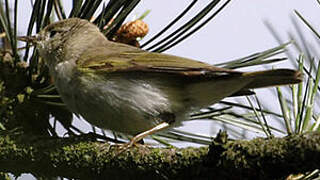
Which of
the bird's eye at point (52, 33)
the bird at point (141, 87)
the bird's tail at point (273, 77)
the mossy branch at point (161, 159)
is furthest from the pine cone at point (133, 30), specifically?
the mossy branch at point (161, 159)

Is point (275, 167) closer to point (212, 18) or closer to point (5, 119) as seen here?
point (212, 18)

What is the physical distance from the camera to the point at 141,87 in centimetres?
261

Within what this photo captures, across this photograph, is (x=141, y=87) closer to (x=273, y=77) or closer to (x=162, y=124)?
(x=162, y=124)

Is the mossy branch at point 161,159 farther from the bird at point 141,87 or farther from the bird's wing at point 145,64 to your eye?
the bird's wing at point 145,64

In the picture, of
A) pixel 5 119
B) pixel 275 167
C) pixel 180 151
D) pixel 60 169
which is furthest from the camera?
pixel 5 119

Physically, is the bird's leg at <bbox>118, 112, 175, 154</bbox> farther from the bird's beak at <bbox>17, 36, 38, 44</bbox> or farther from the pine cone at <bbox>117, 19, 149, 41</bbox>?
the bird's beak at <bbox>17, 36, 38, 44</bbox>

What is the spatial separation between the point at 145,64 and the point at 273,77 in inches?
25.3

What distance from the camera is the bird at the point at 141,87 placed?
249 cm

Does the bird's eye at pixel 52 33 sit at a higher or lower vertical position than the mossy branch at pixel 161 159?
higher

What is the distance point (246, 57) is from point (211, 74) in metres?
0.31

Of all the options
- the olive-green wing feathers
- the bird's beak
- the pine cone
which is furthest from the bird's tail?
the bird's beak

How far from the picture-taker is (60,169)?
1987 millimetres

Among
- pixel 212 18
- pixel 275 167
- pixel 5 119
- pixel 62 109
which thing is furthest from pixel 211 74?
pixel 275 167

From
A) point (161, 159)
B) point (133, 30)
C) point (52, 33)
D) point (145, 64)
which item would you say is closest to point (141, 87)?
point (145, 64)
